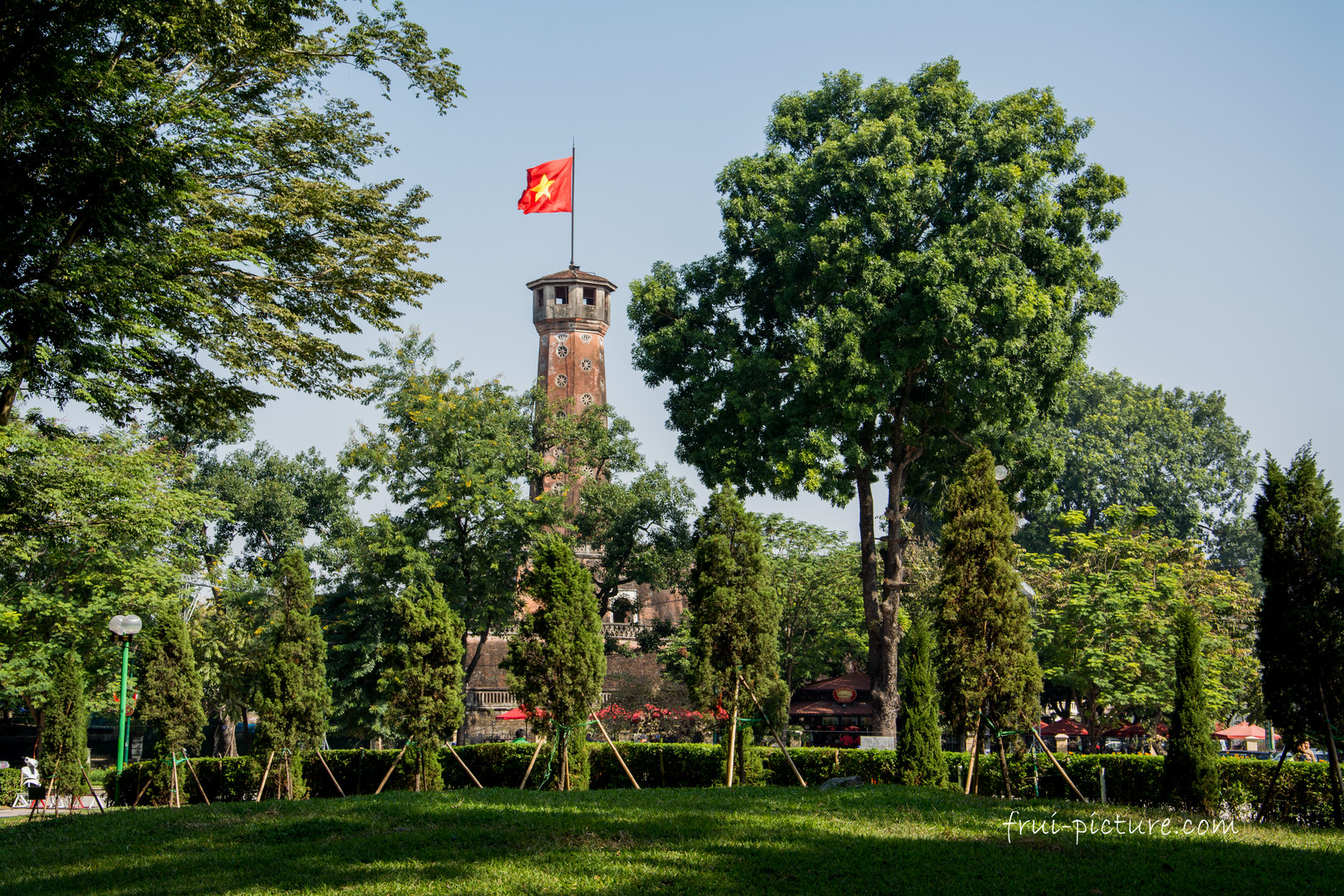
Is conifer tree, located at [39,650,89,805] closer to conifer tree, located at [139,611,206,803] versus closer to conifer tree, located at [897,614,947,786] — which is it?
conifer tree, located at [139,611,206,803]

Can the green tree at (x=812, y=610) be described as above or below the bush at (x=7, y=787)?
above

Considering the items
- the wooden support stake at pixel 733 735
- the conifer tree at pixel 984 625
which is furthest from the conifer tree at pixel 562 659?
the conifer tree at pixel 984 625

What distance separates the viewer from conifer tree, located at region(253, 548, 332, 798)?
20.6m

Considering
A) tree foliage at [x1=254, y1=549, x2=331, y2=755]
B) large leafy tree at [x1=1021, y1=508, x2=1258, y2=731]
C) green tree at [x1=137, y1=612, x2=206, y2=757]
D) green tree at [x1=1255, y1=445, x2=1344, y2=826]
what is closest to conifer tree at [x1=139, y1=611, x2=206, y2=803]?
green tree at [x1=137, y1=612, x2=206, y2=757]

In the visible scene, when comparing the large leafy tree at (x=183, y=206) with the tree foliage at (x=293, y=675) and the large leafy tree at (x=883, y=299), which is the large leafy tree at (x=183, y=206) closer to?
the tree foliage at (x=293, y=675)

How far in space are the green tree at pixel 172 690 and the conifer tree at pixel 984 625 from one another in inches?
612

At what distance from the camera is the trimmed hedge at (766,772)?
1611 centimetres

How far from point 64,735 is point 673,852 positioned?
17917mm

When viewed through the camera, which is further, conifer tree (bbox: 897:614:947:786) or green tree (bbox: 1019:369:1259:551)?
green tree (bbox: 1019:369:1259:551)

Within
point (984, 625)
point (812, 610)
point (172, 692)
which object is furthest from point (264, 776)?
point (812, 610)

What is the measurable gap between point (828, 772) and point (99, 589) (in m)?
20.2

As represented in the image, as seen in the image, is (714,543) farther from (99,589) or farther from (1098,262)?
(99,589)

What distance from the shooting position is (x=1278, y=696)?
1438 cm

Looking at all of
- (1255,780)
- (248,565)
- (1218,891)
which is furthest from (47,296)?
(248,565)
